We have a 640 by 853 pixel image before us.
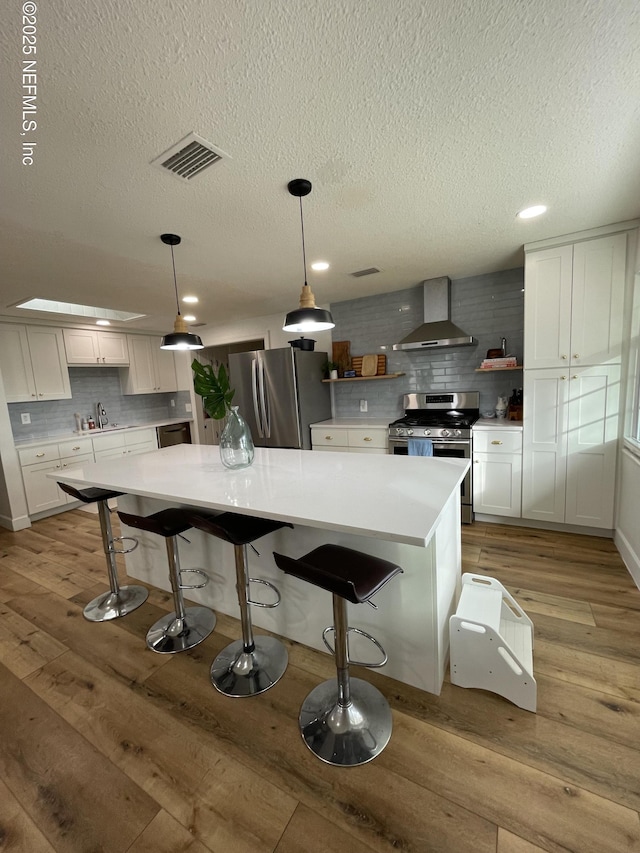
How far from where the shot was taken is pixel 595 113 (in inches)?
54.0

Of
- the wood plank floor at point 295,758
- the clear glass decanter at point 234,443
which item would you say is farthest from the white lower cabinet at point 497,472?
the clear glass decanter at point 234,443

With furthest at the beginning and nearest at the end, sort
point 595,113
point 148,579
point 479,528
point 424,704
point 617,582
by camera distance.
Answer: point 479,528, point 148,579, point 617,582, point 424,704, point 595,113

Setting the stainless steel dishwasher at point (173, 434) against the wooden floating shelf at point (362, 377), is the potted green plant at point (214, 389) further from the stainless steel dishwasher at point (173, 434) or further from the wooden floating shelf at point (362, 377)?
the stainless steel dishwasher at point (173, 434)

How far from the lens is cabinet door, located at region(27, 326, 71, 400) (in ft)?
13.8

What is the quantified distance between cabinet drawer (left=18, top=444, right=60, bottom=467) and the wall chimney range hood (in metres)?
4.14

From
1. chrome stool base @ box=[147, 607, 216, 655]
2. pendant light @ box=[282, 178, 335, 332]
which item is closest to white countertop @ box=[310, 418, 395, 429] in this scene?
pendant light @ box=[282, 178, 335, 332]

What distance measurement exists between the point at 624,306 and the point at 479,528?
80.2 inches

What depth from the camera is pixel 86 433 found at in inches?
181

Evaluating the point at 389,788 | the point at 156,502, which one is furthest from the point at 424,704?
the point at 156,502

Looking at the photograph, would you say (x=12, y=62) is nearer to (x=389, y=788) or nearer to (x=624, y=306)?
(x=389, y=788)

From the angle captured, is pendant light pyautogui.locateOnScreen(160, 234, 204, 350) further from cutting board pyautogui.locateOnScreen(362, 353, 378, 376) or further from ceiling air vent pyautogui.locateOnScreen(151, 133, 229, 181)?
cutting board pyautogui.locateOnScreen(362, 353, 378, 376)

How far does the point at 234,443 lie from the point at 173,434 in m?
4.08

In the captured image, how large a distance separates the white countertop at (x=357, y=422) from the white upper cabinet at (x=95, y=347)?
319cm

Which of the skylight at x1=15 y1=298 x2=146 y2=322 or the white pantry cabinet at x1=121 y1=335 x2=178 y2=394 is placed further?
the white pantry cabinet at x1=121 y1=335 x2=178 y2=394
